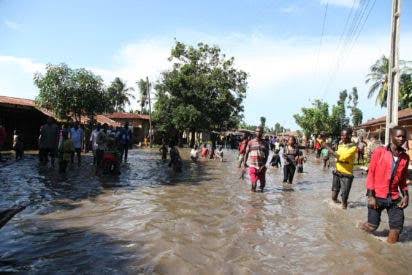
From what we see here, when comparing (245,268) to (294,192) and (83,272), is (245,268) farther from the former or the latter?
(294,192)

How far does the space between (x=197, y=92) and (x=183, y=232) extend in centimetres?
3796

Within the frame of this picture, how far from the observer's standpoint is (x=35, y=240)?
256 inches

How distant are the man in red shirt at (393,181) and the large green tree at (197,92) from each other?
36827 mm

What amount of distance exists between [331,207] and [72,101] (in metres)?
22.5

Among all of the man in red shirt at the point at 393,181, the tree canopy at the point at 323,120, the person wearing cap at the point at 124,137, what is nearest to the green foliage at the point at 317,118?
the tree canopy at the point at 323,120

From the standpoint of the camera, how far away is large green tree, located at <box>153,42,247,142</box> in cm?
4459

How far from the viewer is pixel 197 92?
147 ft

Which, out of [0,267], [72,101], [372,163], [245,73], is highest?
[245,73]

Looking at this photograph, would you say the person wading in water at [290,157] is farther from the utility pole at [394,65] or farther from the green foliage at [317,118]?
the green foliage at [317,118]

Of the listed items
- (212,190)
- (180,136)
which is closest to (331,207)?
(212,190)

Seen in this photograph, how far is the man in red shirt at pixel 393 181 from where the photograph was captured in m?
6.69

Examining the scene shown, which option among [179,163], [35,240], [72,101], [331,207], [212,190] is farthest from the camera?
[72,101]

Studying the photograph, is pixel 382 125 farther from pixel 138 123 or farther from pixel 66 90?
pixel 138 123

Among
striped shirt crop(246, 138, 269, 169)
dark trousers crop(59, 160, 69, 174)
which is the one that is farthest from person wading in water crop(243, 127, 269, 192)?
dark trousers crop(59, 160, 69, 174)
